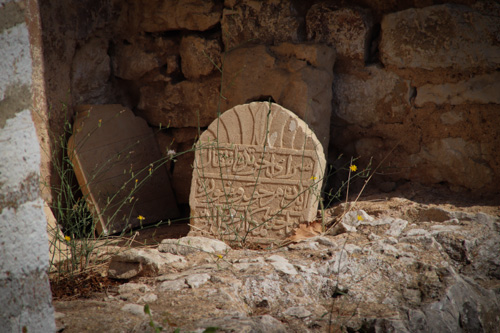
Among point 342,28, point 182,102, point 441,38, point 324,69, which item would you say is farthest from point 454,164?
point 182,102

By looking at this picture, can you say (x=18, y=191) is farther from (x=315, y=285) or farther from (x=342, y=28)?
(x=342, y=28)

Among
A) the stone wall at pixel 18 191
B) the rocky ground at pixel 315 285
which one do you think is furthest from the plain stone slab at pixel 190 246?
the stone wall at pixel 18 191

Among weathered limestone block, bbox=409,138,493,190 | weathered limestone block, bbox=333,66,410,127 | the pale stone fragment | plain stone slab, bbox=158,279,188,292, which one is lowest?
plain stone slab, bbox=158,279,188,292

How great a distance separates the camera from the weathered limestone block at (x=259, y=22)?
3846mm

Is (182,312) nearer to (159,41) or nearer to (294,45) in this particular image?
(294,45)

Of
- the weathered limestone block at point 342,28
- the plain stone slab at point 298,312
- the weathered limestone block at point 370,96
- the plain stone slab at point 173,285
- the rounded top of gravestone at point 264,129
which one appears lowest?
→ the plain stone slab at point 298,312

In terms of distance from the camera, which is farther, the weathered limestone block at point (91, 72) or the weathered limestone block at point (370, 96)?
the weathered limestone block at point (91, 72)

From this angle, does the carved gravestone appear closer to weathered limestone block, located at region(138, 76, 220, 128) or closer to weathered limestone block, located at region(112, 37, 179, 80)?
weathered limestone block, located at region(138, 76, 220, 128)

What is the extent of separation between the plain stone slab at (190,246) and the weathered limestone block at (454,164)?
168cm

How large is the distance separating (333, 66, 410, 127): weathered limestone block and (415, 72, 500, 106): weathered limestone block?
0.41ft

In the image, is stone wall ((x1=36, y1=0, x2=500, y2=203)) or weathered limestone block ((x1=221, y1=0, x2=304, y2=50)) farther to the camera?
weathered limestone block ((x1=221, y1=0, x2=304, y2=50))

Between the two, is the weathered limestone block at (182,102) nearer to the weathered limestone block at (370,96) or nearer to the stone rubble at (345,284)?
the weathered limestone block at (370,96)

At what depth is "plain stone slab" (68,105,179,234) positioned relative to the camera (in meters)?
3.89

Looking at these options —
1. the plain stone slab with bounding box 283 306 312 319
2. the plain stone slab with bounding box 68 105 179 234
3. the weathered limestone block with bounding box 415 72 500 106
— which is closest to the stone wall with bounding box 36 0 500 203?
the weathered limestone block with bounding box 415 72 500 106
